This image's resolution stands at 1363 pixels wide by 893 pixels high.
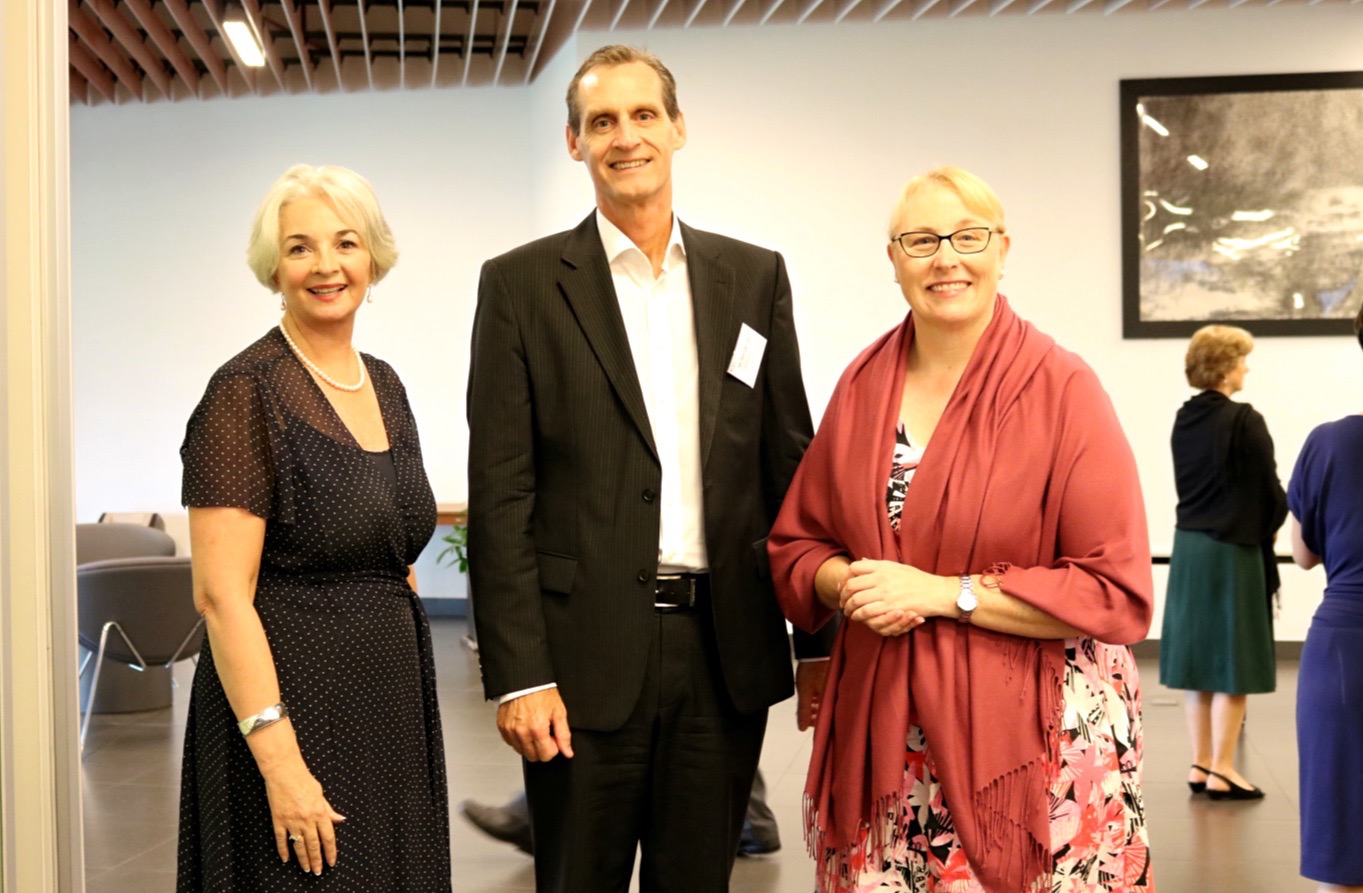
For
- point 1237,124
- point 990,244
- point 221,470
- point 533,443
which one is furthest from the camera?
point 1237,124

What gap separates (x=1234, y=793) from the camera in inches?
207

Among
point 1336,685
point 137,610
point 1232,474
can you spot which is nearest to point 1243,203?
point 1232,474

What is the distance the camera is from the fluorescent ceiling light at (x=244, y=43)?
26.9 ft

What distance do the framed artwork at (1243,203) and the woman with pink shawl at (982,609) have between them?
664cm

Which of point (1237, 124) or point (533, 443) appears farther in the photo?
point (1237, 124)

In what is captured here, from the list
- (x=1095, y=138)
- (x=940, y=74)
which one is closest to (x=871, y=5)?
(x=940, y=74)

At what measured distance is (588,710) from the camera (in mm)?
2256

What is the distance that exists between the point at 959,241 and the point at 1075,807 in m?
0.89

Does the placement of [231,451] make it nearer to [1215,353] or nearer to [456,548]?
[1215,353]

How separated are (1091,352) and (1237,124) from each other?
165 cm

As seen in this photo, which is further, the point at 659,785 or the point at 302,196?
the point at 659,785

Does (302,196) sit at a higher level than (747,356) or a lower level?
higher

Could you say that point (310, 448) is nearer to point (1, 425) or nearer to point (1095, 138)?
point (1, 425)

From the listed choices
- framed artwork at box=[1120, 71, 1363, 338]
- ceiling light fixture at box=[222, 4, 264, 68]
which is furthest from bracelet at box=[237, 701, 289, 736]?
framed artwork at box=[1120, 71, 1363, 338]
